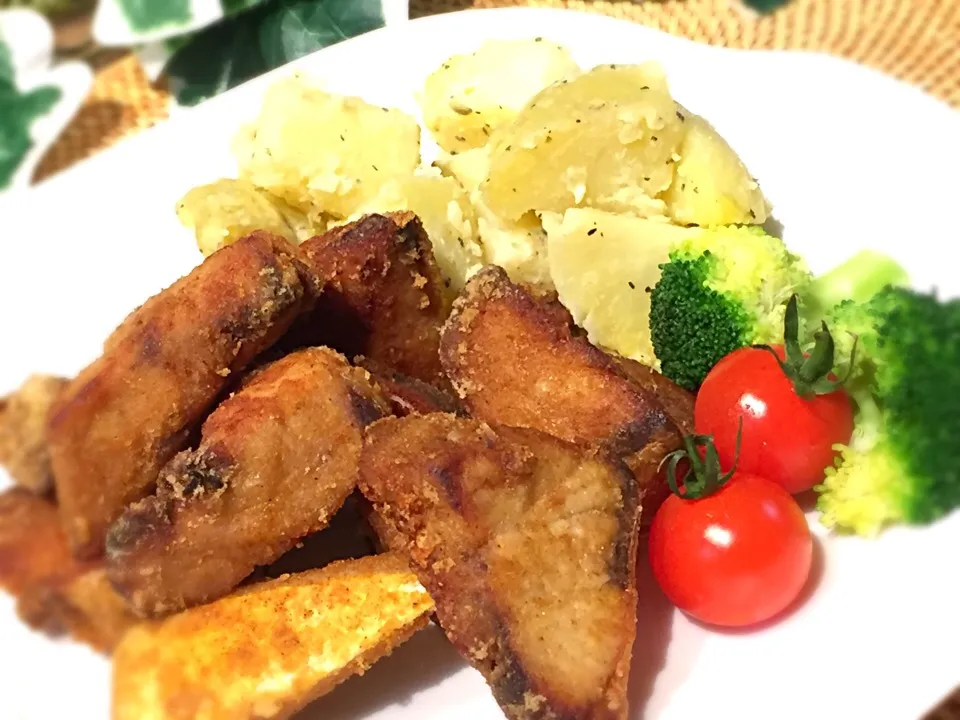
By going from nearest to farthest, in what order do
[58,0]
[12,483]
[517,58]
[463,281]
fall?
[12,483] → [463,281] → [517,58] → [58,0]

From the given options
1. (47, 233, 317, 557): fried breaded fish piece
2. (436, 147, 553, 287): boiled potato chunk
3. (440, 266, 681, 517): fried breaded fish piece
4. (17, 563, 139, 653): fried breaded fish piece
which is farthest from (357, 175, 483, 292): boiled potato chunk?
(17, 563, 139, 653): fried breaded fish piece

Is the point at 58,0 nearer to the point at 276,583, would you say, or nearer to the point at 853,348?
the point at 276,583

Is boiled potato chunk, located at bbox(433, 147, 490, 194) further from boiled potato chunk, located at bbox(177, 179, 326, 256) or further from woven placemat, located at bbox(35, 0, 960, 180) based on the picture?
woven placemat, located at bbox(35, 0, 960, 180)

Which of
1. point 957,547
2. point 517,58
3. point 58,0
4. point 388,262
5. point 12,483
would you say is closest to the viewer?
point 12,483

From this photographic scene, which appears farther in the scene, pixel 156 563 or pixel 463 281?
pixel 463 281

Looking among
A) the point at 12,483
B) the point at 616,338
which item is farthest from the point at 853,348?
the point at 12,483

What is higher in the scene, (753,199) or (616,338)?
(753,199)

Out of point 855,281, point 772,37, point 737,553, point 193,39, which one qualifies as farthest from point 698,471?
point 193,39
